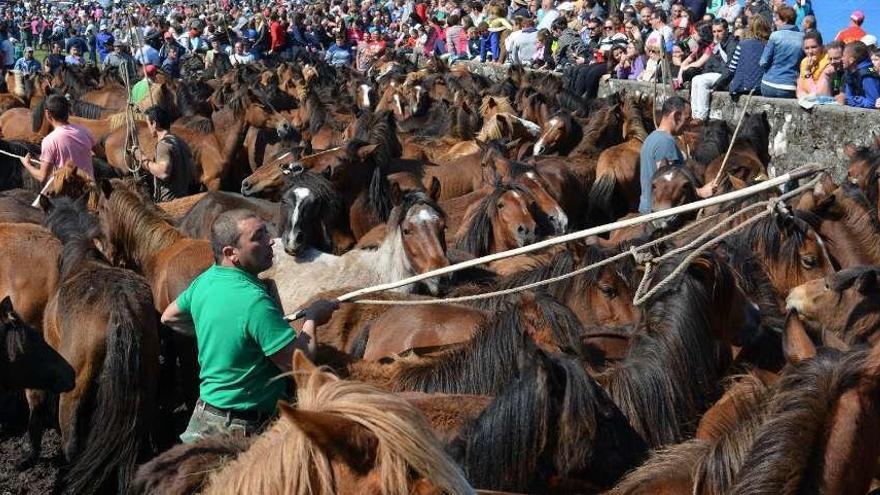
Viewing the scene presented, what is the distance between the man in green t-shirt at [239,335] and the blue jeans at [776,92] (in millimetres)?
9606

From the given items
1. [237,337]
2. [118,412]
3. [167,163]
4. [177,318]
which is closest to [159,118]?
[167,163]

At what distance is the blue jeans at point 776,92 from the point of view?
12.0 m

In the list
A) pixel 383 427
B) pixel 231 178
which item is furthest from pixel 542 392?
pixel 231 178

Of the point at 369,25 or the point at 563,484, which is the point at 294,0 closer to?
the point at 369,25

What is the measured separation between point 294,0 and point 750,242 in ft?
137

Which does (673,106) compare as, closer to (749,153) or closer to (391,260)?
(749,153)

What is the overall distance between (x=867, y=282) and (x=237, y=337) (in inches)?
126

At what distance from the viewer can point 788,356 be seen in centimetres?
360

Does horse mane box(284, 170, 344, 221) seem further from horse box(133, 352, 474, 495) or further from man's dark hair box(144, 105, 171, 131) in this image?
horse box(133, 352, 474, 495)

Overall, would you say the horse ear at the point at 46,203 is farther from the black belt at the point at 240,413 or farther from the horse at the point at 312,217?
the black belt at the point at 240,413

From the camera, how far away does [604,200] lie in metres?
10.9

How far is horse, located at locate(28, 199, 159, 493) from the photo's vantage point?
584 cm

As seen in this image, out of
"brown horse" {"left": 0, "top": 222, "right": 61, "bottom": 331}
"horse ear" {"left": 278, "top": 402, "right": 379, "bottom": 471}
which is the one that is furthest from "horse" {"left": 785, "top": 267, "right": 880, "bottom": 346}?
"brown horse" {"left": 0, "top": 222, "right": 61, "bottom": 331}

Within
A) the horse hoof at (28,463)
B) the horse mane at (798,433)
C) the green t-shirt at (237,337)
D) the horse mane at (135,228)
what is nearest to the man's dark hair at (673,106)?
the horse mane at (135,228)
